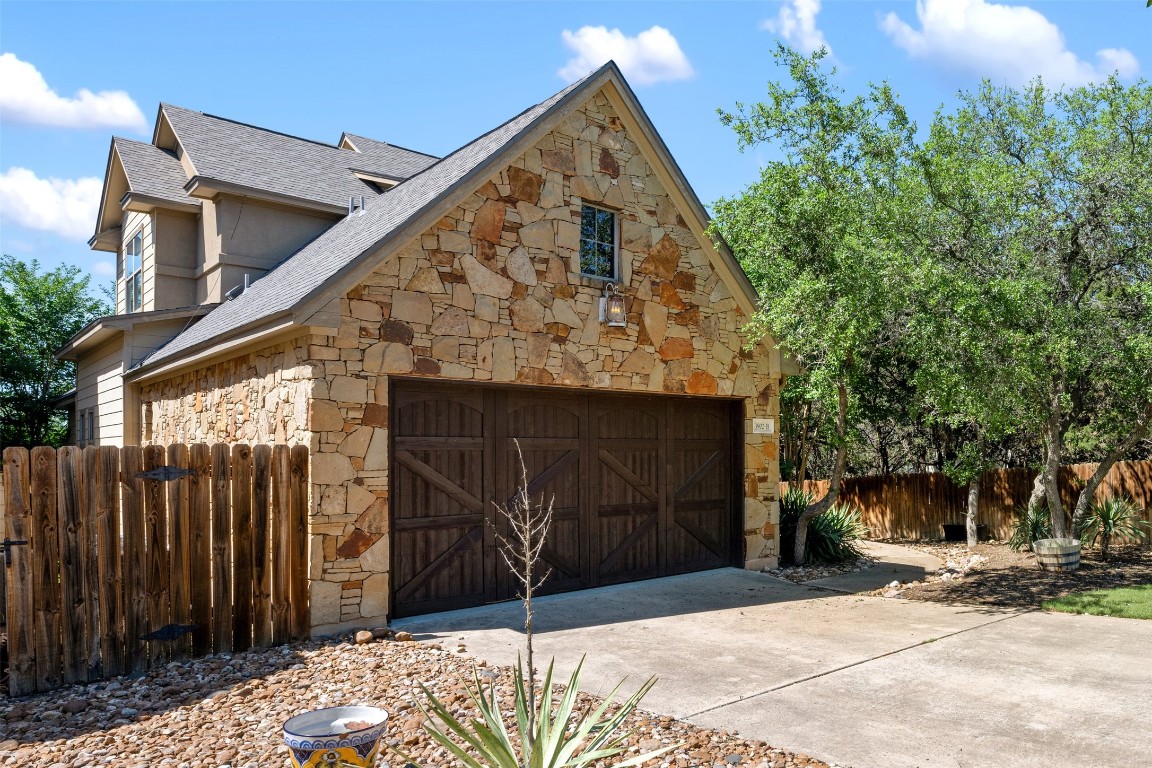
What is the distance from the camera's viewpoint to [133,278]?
16.0m

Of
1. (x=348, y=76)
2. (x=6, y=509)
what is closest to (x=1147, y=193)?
(x=348, y=76)

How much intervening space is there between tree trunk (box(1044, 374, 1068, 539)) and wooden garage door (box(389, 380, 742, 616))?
434 centimetres

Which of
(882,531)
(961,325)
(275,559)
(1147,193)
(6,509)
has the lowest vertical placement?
(882,531)

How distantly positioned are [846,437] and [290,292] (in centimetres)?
816

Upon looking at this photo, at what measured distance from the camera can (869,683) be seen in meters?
6.15

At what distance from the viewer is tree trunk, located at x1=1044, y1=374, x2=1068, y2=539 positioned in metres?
11.4

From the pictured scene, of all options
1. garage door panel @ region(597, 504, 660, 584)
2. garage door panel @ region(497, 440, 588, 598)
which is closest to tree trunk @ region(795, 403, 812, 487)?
garage door panel @ region(597, 504, 660, 584)

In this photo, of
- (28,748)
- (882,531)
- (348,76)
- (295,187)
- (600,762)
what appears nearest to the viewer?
(600,762)

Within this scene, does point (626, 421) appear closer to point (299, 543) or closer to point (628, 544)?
point (628, 544)

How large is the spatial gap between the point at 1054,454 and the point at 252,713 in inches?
435

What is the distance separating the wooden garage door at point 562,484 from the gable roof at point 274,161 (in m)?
6.82

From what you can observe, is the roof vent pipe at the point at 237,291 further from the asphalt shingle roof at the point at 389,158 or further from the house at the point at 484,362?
the asphalt shingle roof at the point at 389,158

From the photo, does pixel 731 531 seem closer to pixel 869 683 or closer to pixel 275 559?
pixel 869 683

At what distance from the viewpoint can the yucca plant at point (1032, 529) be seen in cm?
1371
